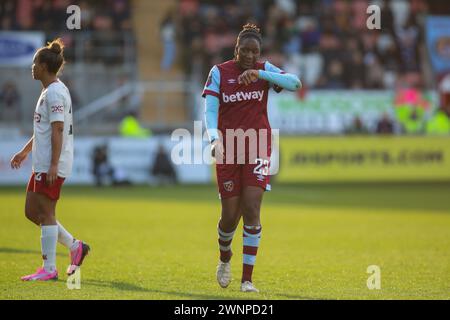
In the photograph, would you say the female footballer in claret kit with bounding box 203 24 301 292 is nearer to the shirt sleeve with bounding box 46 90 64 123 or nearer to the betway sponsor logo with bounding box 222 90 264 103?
the betway sponsor logo with bounding box 222 90 264 103

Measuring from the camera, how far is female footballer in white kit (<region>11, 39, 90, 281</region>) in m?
9.00

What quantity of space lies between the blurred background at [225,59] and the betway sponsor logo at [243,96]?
59.3ft

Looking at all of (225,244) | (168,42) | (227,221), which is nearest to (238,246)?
(225,244)

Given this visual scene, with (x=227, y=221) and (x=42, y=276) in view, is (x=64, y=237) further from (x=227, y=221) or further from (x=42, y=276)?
(x=227, y=221)

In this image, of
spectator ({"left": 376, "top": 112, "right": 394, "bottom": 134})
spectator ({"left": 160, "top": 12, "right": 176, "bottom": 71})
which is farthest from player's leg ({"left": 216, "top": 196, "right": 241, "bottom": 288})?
spectator ({"left": 160, "top": 12, "right": 176, "bottom": 71})

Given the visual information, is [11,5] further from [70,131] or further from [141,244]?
[70,131]

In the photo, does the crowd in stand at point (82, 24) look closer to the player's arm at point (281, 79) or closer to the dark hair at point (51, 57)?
the dark hair at point (51, 57)

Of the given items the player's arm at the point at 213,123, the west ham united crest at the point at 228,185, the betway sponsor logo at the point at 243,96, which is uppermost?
the betway sponsor logo at the point at 243,96

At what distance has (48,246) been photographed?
9219mm

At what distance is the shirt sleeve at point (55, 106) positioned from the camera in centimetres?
899

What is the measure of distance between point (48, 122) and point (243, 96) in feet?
6.67

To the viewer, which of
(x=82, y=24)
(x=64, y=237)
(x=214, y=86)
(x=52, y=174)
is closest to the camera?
(x=214, y=86)

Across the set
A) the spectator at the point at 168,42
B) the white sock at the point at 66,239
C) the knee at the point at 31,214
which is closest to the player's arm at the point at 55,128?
the knee at the point at 31,214
